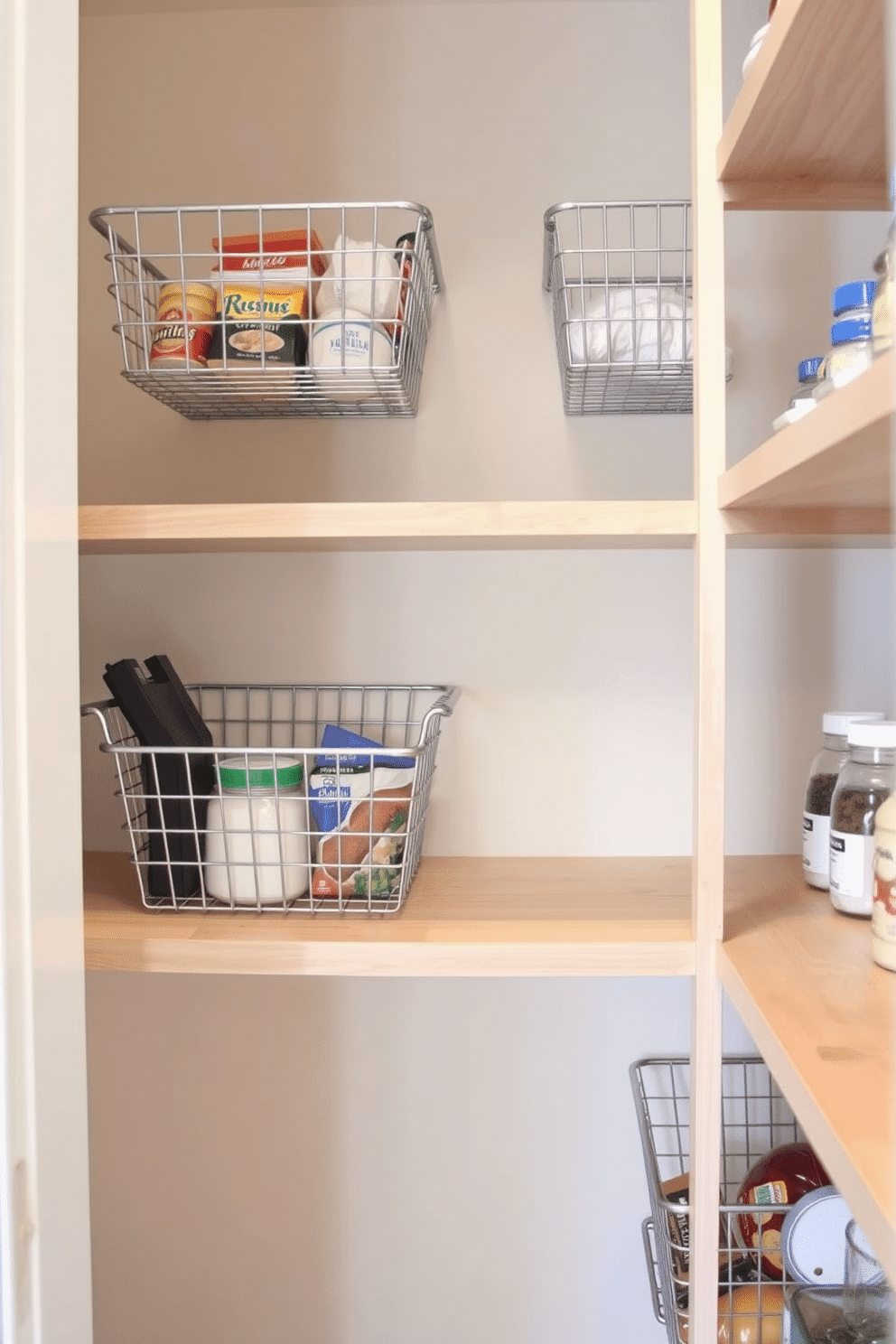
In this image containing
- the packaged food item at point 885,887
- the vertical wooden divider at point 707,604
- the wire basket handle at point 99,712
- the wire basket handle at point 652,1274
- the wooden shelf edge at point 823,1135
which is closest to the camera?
the wooden shelf edge at point 823,1135

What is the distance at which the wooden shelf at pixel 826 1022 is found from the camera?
0.54 metres

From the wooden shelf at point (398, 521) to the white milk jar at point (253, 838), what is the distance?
248 mm

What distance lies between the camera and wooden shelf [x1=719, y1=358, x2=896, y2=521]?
1.71ft

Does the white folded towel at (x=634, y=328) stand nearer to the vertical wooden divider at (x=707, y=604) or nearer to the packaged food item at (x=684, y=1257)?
the vertical wooden divider at (x=707, y=604)

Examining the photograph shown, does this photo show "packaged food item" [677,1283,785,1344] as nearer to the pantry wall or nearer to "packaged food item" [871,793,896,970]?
the pantry wall

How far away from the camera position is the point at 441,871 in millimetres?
1255

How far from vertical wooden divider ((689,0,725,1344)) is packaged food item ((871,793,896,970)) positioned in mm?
150

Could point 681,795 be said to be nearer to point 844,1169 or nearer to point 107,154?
point 844,1169

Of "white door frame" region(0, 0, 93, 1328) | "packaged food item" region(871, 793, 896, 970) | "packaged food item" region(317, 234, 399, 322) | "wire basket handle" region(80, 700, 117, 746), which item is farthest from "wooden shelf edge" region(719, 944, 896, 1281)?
"packaged food item" region(317, 234, 399, 322)

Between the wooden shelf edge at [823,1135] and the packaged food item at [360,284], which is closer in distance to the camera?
the wooden shelf edge at [823,1135]

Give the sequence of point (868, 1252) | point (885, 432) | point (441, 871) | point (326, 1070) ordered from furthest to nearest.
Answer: point (326, 1070) → point (441, 871) → point (868, 1252) → point (885, 432)

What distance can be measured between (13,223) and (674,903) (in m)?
0.87

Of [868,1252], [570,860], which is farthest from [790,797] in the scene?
[868,1252]

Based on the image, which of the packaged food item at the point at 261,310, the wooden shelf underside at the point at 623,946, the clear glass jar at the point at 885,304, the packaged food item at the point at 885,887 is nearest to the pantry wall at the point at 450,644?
the wooden shelf underside at the point at 623,946
